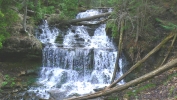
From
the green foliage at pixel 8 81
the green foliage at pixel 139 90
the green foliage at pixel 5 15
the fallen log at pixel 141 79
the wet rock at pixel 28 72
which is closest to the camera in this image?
the fallen log at pixel 141 79

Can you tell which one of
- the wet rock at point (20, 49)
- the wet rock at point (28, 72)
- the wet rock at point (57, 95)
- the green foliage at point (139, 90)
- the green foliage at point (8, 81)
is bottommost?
the wet rock at point (57, 95)

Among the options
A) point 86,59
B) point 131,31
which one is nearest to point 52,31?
point 86,59

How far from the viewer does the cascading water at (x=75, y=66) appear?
13398mm

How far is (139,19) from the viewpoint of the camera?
1488 cm

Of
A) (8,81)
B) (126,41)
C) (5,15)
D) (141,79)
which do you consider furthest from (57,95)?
(126,41)

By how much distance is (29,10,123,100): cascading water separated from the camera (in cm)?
1340

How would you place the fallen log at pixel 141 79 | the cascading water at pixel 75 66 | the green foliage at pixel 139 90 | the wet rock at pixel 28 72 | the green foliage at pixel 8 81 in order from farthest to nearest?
1. the wet rock at pixel 28 72
2. the cascading water at pixel 75 66
3. the green foliage at pixel 8 81
4. the green foliage at pixel 139 90
5. the fallen log at pixel 141 79

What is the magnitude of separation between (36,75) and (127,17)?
7504 millimetres

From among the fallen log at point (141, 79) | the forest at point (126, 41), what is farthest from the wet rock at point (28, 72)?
the fallen log at point (141, 79)

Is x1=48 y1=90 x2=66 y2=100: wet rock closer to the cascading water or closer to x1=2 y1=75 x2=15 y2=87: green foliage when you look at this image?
the cascading water

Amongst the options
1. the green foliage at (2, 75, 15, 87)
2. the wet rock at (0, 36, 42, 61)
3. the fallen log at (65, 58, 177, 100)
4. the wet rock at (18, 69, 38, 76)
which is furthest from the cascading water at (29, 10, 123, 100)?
the fallen log at (65, 58, 177, 100)

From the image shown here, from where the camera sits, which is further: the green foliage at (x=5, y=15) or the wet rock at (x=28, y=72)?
the wet rock at (x=28, y=72)

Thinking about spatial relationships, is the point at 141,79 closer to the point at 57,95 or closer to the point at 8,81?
the point at 57,95

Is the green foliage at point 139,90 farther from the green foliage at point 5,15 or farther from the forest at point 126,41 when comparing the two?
the green foliage at point 5,15
